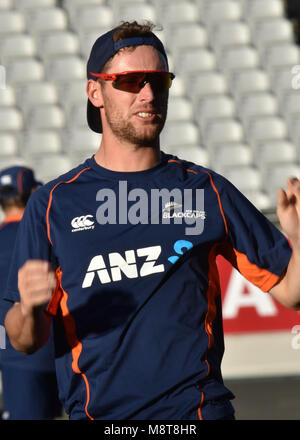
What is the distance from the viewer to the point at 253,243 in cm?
256

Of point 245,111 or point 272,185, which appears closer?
Result: point 272,185

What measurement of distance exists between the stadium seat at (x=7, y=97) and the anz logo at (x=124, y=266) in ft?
29.5

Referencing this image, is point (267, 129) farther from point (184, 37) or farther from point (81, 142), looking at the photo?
point (81, 142)

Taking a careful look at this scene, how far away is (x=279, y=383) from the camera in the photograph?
7000 millimetres

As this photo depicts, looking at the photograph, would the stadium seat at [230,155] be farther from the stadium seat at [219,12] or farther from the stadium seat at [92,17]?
the stadium seat at [92,17]

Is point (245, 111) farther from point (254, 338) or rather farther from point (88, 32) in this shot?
point (254, 338)

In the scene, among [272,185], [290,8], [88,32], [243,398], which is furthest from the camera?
[290,8]

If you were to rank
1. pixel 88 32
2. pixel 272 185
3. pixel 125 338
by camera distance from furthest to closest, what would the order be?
pixel 88 32 → pixel 272 185 → pixel 125 338

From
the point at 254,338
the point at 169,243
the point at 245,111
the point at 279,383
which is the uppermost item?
the point at 169,243

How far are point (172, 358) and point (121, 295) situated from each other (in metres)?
0.25

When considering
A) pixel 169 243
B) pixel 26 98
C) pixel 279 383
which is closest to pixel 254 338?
pixel 279 383
